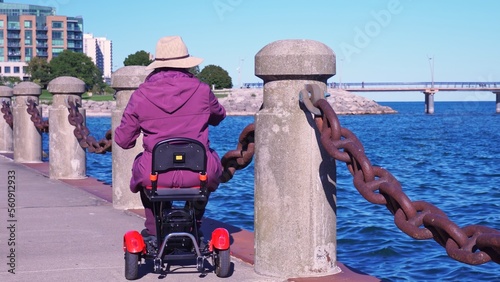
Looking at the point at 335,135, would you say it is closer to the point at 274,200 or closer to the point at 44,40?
the point at 274,200

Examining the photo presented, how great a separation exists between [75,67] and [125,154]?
415 ft

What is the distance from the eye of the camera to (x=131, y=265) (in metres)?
5.03

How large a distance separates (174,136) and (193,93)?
0.28 meters

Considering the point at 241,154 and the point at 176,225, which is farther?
the point at 241,154

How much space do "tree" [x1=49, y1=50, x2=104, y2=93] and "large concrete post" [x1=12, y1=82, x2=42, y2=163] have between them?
116179mm

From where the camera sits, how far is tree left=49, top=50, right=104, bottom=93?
130m

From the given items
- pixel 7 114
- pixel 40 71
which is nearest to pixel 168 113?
pixel 7 114

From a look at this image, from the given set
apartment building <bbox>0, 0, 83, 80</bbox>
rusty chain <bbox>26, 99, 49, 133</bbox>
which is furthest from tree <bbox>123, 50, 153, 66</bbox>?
rusty chain <bbox>26, 99, 49, 133</bbox>

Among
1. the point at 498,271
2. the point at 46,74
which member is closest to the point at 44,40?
the point at 46,74

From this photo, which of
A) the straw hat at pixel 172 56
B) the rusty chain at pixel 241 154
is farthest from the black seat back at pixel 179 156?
the rusty chain at pixel 241 154

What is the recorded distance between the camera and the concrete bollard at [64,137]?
10.8 m

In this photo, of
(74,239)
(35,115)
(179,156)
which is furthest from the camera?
(35,115)

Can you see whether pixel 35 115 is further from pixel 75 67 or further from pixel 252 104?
pixel 75 67

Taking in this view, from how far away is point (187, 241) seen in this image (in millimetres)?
5027
